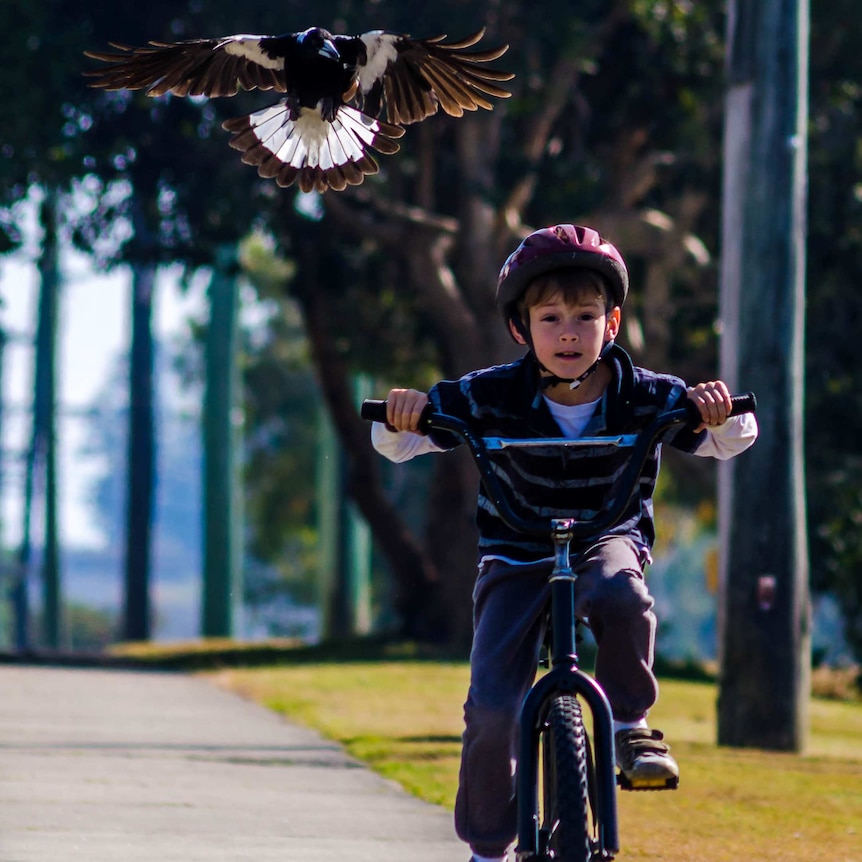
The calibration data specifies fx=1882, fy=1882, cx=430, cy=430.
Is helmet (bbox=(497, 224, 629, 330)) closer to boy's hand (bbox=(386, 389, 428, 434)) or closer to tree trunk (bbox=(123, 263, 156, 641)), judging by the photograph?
boy's hand (bbox=(386, 389, 428, 434))

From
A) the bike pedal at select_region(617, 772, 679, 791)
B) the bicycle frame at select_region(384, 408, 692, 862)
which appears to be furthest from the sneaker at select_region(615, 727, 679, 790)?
the bicycle frame at select_region(384, 408, 692, 862)

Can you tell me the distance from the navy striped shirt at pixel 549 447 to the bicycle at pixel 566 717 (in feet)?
0.36

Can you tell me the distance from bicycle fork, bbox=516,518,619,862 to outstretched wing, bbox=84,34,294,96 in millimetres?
2630

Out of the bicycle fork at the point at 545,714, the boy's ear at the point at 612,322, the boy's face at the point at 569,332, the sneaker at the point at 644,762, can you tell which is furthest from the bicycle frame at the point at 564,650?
the boy's ear at the point at 612,322

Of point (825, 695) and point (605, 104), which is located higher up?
point (605, 104)

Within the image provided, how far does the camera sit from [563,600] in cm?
441

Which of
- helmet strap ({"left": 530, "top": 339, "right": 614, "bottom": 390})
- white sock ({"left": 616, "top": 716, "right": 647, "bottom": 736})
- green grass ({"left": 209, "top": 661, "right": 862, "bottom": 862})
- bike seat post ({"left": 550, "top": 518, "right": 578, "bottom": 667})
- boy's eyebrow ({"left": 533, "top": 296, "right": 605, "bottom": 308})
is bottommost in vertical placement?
green grass ({"left": 209, "top": 661, "right": 862, "bottom": 862})

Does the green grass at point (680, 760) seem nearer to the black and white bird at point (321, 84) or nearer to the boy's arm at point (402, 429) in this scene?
the boy's arm at point (402, 429)

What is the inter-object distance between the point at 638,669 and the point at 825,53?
48.7ft

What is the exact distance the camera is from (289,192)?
18.1 m

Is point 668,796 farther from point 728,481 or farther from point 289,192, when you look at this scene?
point 289,192

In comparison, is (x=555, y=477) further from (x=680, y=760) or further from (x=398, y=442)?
(x=680, y=760)

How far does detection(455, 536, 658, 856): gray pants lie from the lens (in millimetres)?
4527

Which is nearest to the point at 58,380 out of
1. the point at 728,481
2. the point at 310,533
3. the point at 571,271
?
the point at 310,533
